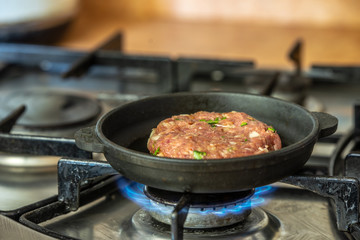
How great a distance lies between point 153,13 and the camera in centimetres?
170

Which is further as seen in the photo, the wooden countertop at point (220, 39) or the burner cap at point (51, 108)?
the wooden countertop at point (220, 39)

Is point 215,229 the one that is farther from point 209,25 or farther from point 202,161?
point 209,25

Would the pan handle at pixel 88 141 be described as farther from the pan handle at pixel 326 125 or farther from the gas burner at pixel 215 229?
the pan handle at pixel 326 125

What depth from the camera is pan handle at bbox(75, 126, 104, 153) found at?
645mm

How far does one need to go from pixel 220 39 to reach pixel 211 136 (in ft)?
2.83

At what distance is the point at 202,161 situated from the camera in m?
0.57

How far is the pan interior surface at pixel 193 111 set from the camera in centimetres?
73

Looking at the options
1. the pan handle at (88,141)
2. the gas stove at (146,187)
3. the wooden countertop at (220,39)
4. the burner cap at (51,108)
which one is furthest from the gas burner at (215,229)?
the wooden countertop at (220,39)

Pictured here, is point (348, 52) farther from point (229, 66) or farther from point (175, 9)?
point (175, 9)

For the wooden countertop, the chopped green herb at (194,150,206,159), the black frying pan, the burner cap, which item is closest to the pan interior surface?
the black frying pan

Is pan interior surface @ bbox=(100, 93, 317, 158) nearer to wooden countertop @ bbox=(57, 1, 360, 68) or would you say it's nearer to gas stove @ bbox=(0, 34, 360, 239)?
gas stove @ bbox=(0, 34, 360, 239)

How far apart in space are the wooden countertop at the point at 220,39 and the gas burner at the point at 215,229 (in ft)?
2.17

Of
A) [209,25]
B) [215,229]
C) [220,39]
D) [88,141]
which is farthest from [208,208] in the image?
[209,25]

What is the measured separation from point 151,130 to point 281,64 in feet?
Answer: 2.05
